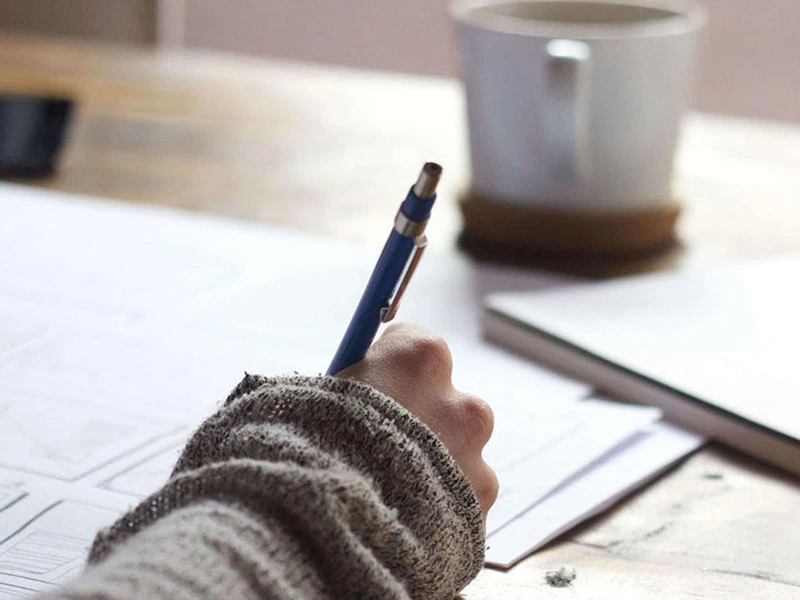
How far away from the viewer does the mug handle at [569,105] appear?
2.40 ft

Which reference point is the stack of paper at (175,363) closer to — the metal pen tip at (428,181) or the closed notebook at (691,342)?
the closed notebook at (691,342)

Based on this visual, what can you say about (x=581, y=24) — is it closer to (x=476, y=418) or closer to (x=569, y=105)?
(x=569, y=105)

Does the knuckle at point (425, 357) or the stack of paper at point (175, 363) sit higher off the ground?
the knuckle at point (425, 357)

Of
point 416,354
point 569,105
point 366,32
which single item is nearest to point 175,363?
point 416,354

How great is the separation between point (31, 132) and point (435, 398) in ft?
2.12

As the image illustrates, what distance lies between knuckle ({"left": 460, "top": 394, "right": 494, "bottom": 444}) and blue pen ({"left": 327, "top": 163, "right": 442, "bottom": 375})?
4 cm

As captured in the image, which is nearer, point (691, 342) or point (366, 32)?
point (691, 342)

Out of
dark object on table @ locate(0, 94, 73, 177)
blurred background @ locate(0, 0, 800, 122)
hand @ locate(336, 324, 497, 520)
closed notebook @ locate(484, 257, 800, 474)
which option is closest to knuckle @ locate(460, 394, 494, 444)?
hand @ locate(336, 324, 497, 520)

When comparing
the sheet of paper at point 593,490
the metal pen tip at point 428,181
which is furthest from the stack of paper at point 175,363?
the metal pen tip at point 428,181

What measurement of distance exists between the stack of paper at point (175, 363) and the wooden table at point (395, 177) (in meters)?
0.02

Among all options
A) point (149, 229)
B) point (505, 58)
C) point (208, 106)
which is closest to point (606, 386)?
point (505, 58)

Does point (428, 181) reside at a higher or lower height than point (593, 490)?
higher

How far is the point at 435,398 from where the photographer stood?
434 mm

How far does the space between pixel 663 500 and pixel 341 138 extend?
0.62m
